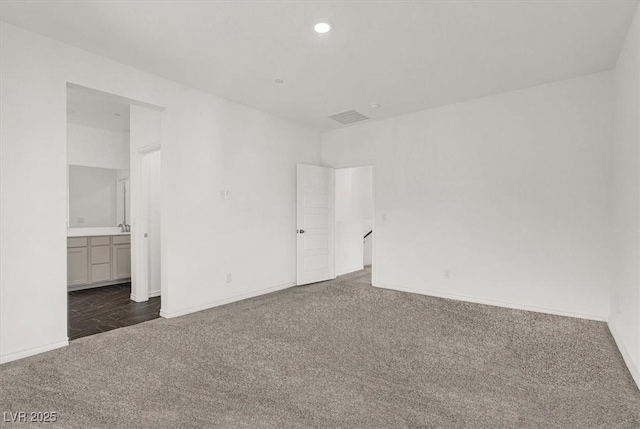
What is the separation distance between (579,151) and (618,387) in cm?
249

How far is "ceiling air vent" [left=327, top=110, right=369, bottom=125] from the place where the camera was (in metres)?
4.89

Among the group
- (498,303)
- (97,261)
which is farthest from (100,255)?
(498,303)

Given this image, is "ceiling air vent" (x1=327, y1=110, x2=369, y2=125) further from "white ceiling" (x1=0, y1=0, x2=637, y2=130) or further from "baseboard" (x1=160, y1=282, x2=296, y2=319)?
"baseboard" (x1=160, y1=282, x2=296, y2=319)

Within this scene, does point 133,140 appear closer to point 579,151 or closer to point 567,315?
point 579,151

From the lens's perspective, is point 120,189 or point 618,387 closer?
point 618,387

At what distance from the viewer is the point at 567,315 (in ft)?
12.0

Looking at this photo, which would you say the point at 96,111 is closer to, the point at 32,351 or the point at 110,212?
the point at 110,212

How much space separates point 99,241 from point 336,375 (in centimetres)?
475

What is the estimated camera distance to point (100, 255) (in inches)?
208

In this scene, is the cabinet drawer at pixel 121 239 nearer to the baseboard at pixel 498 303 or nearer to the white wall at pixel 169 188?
the white wall at pixel 169 188

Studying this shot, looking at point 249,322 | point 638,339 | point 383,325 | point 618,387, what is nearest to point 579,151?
point 638,339

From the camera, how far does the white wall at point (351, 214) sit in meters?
6.31

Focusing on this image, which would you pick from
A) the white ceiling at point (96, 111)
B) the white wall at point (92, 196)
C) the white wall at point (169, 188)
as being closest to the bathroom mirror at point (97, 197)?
the white wall at point (92, 196)

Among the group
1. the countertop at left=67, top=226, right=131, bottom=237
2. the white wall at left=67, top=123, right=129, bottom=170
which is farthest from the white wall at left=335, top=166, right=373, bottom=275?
the white wall at left=67, top=123, right=129, bottom=170
